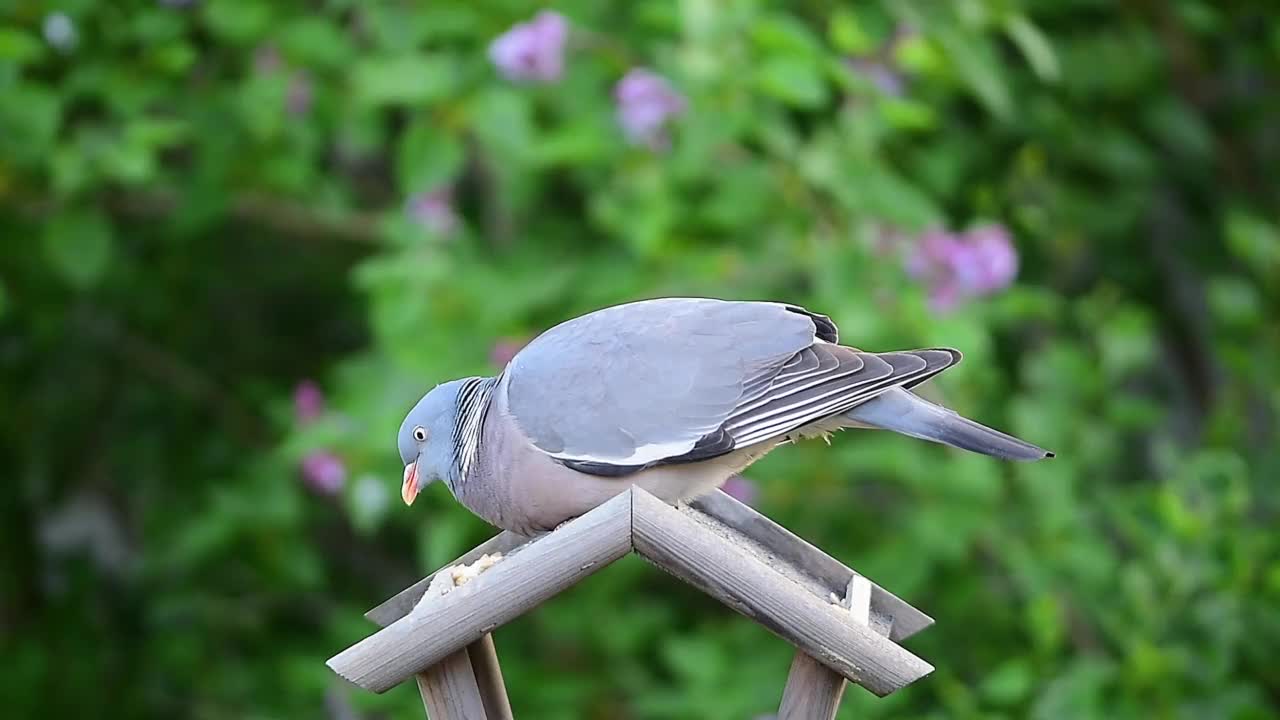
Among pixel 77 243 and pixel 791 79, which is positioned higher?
pixel 791 79

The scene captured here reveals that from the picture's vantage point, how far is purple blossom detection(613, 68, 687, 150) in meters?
2.61

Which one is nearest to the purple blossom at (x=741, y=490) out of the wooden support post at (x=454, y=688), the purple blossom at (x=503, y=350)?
the purple blossom at (x=503, y=350)

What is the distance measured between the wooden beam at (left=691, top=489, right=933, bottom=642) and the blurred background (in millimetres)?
844

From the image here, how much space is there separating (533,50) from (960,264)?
0.85 metres

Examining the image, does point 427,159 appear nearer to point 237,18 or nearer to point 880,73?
point 237,18

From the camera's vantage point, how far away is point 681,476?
1.57 meters

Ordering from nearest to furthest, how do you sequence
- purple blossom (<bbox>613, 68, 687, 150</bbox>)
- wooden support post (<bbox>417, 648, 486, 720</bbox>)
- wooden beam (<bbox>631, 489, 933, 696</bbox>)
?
wooden beam (<bbox>631, 489, 933, 696</bbox>) < wooden support post (<bbox>417, 648, 486, 720</bbox>) < purple blossom (<bbox>613, 68, 687, 150</bbox>)

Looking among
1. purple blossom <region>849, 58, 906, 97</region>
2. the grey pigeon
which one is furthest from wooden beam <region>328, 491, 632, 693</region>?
purple blossom <region>849, 58, 906, 97</region>

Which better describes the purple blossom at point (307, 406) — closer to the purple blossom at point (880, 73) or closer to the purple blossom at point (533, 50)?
the purple blossom at point (533, 50)

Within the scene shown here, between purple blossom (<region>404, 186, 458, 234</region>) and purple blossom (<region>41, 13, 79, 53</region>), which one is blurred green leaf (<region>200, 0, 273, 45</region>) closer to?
purple blossom (<region>41, 13, 79, 53</region>)

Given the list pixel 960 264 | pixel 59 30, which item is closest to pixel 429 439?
pixel 960 264

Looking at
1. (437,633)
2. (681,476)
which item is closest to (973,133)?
(681,476)

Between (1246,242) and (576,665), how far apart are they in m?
1.68

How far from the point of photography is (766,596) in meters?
1.42
